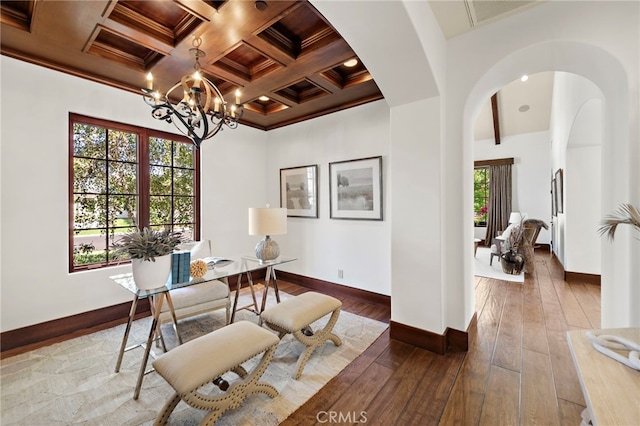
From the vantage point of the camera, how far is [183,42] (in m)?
2.24

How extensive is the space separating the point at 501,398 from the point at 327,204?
2.81 metres

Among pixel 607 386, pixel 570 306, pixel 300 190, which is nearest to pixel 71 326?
pixel 300 190

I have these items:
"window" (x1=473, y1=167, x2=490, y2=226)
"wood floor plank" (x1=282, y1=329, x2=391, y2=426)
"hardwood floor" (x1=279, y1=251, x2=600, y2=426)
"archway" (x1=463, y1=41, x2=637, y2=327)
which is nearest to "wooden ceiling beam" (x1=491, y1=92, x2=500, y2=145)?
"window" (x1=473, y1=167, x2=490, y2=226)

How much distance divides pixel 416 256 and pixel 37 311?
3700 mm

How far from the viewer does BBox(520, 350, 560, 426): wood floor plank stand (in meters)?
1.55

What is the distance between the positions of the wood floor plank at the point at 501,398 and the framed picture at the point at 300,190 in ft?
9.17

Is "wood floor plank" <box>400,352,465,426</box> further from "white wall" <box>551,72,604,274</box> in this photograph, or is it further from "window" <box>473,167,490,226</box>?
"window" <box>473,167,490,226</box>

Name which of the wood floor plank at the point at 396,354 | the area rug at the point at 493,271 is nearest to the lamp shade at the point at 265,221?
the wood floor plank at the point at 396,354

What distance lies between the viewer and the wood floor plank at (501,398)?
155cm

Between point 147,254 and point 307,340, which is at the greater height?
point 147,254

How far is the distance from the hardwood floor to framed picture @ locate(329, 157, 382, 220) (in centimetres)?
137

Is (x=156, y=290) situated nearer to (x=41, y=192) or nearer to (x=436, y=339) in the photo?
(x=41, y=192)

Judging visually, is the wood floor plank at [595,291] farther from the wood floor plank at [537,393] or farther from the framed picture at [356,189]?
the framed picture at [356,189]

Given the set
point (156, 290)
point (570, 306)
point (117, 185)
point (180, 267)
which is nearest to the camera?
point (156, 290)
